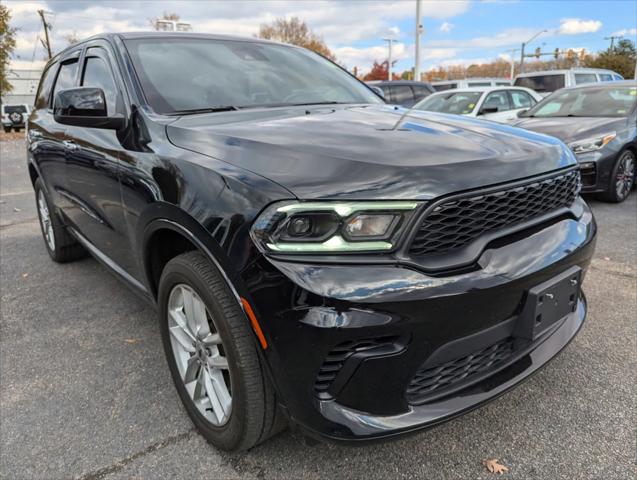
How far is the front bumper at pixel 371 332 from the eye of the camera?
1.39 metres

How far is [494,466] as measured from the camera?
1.83 metres

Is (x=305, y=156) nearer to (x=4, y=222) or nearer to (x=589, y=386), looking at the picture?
(x=589, y=386)

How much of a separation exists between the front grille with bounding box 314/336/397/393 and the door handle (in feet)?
7.80

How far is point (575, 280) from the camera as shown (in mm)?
1854

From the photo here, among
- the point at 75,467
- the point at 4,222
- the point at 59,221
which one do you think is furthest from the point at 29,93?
the point at 75,467

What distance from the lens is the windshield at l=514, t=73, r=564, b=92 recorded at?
13.6m

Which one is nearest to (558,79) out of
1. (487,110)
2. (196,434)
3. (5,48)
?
(487,110)

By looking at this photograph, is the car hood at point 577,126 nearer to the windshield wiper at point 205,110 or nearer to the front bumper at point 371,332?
the windshield wiper at point 205,110

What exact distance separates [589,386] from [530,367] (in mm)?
761

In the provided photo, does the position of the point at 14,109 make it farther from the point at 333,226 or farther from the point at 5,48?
the point at 333,226

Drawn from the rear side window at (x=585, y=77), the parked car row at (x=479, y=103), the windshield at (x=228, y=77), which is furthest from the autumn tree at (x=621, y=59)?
the windshield at (x=228, y=77)

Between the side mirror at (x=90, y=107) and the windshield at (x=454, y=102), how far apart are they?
25.4 feet

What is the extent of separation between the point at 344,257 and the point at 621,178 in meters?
5.81

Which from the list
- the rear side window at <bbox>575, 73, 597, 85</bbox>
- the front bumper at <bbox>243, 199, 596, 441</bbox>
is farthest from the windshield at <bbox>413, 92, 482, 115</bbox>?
the front bumper at <bbox>243, 199, 596, 441</bbox>
